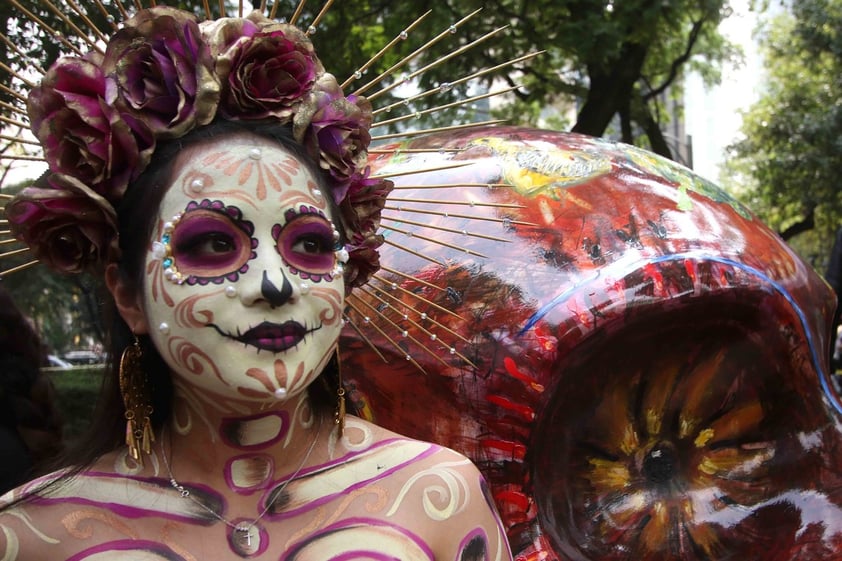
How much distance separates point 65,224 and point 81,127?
0.20m

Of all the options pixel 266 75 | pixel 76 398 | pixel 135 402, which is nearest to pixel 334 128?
pixel 266 75

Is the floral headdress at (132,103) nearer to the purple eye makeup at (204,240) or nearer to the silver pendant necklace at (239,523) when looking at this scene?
the purple eye makeup at (204,240)

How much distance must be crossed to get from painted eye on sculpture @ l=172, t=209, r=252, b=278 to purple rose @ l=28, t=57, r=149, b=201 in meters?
0.17

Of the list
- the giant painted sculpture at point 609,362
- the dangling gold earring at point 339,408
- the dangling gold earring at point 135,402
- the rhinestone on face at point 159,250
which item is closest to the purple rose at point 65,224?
the rhinestone on face at point 159,250

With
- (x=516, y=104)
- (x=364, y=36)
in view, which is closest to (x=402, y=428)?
(x=364, y=36)

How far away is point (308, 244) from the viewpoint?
1953 mm

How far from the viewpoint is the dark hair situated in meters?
1.95

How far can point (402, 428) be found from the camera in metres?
2.88

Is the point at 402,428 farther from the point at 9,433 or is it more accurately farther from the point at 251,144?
the point at 9,433

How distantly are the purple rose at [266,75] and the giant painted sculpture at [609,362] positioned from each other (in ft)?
2.62

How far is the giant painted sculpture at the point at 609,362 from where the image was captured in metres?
2.73

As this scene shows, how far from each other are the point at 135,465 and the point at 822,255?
2451 cm

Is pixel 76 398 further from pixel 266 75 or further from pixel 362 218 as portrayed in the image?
pixel 266 75

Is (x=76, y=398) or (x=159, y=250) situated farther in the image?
(x=76, y=398)
